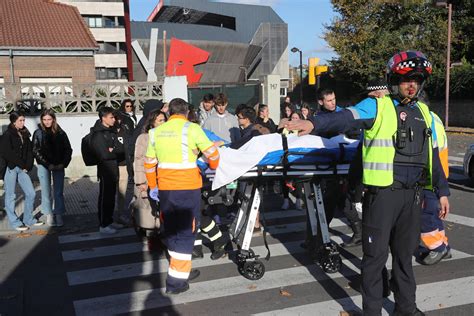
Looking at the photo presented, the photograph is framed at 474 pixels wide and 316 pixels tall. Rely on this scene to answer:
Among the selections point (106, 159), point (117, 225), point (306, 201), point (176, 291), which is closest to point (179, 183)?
point (176, 291)

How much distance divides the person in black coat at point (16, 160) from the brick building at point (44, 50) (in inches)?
783

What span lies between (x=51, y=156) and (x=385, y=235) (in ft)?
19.0

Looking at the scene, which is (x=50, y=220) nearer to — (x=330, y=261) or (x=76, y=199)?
(x=76, y=199)

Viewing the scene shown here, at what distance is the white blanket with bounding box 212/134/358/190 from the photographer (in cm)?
531

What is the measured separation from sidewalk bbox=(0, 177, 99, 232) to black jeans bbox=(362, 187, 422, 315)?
19.1ft

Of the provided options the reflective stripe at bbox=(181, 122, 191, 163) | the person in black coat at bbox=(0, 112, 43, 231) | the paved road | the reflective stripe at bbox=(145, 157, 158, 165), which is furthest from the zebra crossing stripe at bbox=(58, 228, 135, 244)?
the reflective stripe at bbox=(181, 122, 191, 163)

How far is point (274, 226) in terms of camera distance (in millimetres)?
7801

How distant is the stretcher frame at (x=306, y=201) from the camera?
216 inches

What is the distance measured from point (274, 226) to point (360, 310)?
131 inches

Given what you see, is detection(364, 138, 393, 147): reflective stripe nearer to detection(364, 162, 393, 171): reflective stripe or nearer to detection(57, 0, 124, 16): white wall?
detection(364, 162, 393, 171): reflective stripe

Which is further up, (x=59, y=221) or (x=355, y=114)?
(x=355, y=114)

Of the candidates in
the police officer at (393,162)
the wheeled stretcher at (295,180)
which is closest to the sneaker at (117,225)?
the wheeled stretcher at (295,180)

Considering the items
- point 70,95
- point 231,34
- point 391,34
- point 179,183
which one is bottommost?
point 179,183

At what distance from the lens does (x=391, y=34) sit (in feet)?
112
